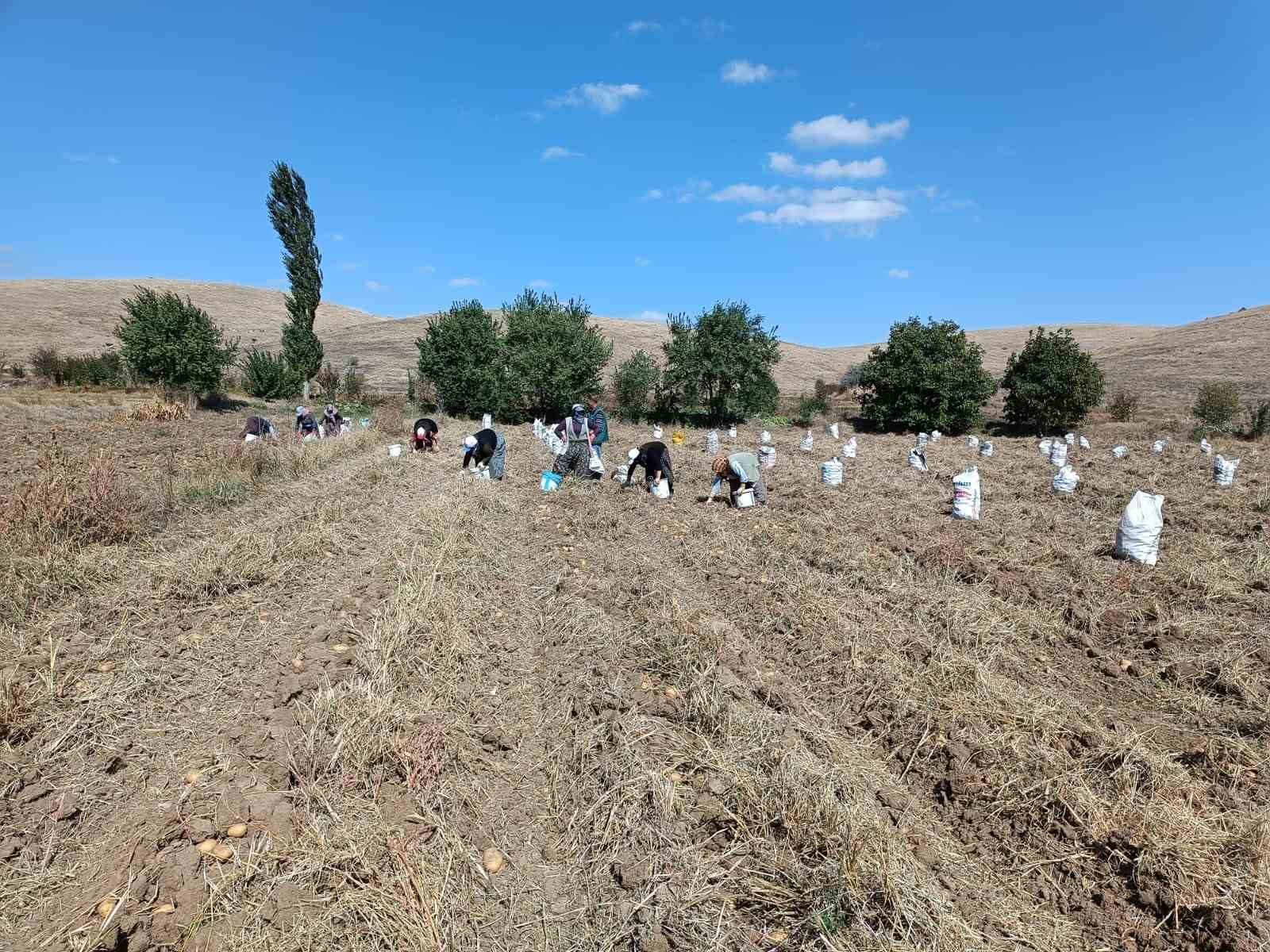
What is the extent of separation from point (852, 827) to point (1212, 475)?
566 inches

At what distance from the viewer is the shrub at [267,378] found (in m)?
31.8

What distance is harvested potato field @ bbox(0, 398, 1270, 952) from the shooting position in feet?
8.75

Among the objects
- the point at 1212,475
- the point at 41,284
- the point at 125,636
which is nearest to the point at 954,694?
the point at 125,636

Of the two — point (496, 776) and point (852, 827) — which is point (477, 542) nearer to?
point (496, 776)

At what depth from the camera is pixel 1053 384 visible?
85.3ft

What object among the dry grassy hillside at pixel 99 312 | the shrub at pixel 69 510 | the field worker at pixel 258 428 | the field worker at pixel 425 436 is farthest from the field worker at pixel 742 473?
the dry grassy hillside at pixel 99 312

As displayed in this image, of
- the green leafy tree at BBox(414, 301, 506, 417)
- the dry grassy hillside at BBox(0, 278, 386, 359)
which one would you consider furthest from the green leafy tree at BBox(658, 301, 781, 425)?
the dry grassy hillside at BBox(0, 278, 386, 359)

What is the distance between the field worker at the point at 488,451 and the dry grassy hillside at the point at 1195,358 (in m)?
37.1

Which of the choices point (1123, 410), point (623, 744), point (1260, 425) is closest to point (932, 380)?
point (1123, 410)

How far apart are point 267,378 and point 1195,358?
59249 mm

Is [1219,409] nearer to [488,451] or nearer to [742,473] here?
[742,473]

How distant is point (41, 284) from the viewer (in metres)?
62.7

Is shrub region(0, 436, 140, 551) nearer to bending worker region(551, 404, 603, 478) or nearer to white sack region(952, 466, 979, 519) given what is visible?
bending worker region(551, 404, 603, 478)

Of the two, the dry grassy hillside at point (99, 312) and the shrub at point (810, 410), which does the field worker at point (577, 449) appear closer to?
the shrub at point (810, 410)
